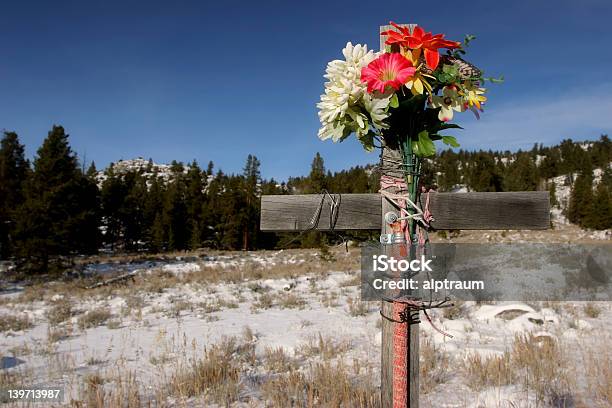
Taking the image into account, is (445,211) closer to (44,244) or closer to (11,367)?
(11,367)

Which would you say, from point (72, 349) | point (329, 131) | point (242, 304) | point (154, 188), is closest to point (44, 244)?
point (242, 304)

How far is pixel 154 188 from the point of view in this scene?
3875cm

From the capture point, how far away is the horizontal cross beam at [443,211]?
76.0 inches

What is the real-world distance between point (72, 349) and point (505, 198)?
633cm

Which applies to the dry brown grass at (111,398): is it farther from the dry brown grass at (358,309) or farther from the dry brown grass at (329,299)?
the dry brown grass at (329,299)

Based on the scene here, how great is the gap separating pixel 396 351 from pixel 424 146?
1.02 metres

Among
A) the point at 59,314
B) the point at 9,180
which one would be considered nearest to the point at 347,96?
the point at 59,314

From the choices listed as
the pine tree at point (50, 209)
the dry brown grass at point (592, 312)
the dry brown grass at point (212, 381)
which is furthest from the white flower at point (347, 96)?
the pine tree at point (50, 209)

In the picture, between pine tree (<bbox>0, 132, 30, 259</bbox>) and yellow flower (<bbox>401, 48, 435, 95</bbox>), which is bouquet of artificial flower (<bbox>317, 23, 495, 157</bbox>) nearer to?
yellow flower (<bbox>401, 48, 435, 95</bbox>)

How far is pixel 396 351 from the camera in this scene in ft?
6.04

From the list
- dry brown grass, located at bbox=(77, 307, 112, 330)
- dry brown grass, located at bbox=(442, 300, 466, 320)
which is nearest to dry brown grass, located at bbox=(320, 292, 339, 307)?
dry brown grass, located at bbox=(442, 300, 466, 320)

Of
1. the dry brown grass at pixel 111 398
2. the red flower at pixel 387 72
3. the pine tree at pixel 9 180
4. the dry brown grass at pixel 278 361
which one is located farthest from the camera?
the pine tree at pixel 9 180

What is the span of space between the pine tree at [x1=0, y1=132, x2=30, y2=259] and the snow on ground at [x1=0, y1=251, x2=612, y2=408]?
16062 millimetres

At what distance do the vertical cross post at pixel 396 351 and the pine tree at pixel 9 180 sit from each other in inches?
964
